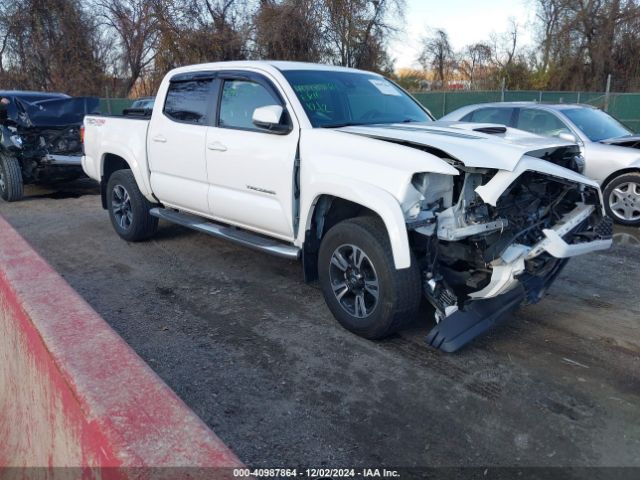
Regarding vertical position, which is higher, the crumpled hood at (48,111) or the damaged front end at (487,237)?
the crumpled hood at (48,111)

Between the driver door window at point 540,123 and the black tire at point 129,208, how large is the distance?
17.6 feet

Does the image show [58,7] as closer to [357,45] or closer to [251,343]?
[357,45]

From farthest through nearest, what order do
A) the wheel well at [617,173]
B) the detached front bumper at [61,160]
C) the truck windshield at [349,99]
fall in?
the detached front bumper at [61,160], the wheel well at [617,173], the truck windshield at [349,99]

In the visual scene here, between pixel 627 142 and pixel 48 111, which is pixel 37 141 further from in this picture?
pixel 627 142

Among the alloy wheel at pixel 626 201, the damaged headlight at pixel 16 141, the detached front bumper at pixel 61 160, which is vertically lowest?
the alloy wheel at pixel 626 201

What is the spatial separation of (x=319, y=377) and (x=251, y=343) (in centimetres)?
71

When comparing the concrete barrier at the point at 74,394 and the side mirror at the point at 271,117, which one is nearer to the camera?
the concrete barrier at the point at 74,394

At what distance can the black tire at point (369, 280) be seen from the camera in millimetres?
3804

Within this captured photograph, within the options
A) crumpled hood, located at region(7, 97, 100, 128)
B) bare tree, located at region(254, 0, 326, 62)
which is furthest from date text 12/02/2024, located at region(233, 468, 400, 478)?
bare tree, located at region(254, 0, 326, 62)

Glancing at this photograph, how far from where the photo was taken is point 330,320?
4.59 m

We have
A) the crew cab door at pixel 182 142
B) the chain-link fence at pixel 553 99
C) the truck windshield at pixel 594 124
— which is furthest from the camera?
the chain-link fence at pixel 553 99

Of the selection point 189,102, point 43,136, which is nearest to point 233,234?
point 189,102

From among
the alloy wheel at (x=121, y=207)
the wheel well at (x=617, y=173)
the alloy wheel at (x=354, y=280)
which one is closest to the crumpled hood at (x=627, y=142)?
the wheel well at (x=617, y=173)

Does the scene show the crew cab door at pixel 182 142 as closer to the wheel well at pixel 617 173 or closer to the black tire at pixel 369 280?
the black tire at pixel 369 280
